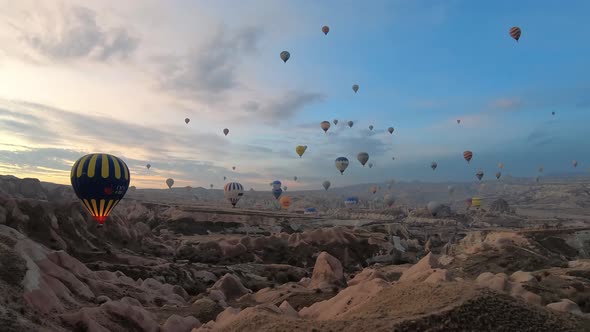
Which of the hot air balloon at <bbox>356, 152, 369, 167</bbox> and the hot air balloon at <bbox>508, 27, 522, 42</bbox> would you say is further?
the hot air balloon at <bbox>356, 152, 369, 167</bbox>

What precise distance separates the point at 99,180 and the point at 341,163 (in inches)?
2505

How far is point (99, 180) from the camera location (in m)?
30.5

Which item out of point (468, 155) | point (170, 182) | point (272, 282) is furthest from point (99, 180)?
point (170, 182)

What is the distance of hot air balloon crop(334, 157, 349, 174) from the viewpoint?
8789 cm

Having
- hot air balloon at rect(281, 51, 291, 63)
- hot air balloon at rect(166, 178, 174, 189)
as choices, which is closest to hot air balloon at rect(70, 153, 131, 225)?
hot air balloon at rect(281, 51, 291, 63)

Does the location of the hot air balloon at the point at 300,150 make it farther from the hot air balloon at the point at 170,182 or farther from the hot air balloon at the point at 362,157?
the hot air balloon at the point at 170,182

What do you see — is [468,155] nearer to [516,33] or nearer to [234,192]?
[516,33]

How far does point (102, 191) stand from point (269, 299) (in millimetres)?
16744

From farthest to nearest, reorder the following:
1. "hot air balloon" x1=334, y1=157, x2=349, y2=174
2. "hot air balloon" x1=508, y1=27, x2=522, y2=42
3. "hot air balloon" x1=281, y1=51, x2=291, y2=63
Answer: "hot air balloon" x1=334, y1=157, x2=349, y2=174 → "hot air balloon" x1=281, y1=51, x2=291, y2=63 → "hot air balloon" x1=508, y1=27, x2=522, y2=42

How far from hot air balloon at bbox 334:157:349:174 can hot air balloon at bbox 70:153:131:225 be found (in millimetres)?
60931

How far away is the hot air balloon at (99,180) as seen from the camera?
3045 cm

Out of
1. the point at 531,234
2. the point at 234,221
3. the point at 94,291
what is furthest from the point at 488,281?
the point at 234,221

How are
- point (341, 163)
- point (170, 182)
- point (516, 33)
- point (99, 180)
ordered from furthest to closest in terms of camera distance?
point (170, 182) < point (341, 163) < point (516, 33) < point (99, 180)

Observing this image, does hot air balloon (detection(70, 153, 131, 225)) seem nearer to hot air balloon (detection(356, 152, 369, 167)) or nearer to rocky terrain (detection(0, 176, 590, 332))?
rocky terrain (detection(0, 176, 590, 332))
